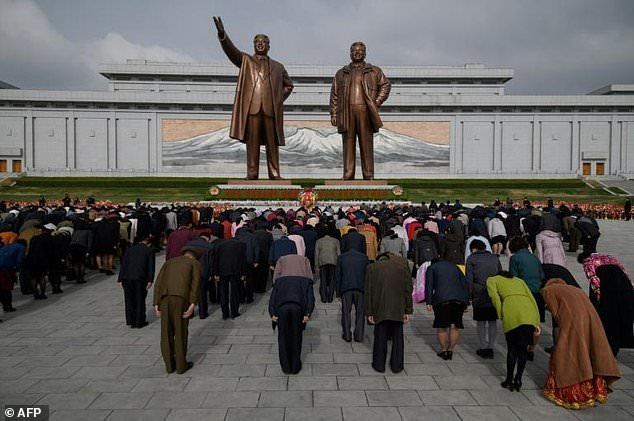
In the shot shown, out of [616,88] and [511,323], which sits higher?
[616,88]

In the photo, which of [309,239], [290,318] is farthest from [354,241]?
[290,318]

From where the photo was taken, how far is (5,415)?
162 inches

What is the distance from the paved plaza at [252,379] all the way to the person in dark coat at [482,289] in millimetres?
273

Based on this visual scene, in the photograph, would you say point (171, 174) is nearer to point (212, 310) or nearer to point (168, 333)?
point (212, 310)

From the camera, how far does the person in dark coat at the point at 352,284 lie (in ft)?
19.8

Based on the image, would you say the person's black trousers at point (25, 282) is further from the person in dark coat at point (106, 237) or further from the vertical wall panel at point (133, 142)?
the vertical wall panel at point (133, 142)

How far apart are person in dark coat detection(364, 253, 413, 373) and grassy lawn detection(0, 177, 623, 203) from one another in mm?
27365

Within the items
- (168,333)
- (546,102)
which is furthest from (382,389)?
(546,102)

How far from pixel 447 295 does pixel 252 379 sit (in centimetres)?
239

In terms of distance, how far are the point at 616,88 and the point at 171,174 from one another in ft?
168

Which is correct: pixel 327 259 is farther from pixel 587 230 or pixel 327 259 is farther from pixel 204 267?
pixel 587 230

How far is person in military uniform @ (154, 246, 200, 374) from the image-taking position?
16.8 ft

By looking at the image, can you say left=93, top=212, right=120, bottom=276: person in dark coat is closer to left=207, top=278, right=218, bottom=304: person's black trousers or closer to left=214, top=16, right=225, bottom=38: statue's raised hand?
left=207, top=278, right=218, bottom=304: person's black trousers

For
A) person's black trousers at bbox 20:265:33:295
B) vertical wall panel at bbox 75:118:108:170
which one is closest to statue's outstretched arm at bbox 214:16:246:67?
person's black trousers at bbox 20:265:33:295
